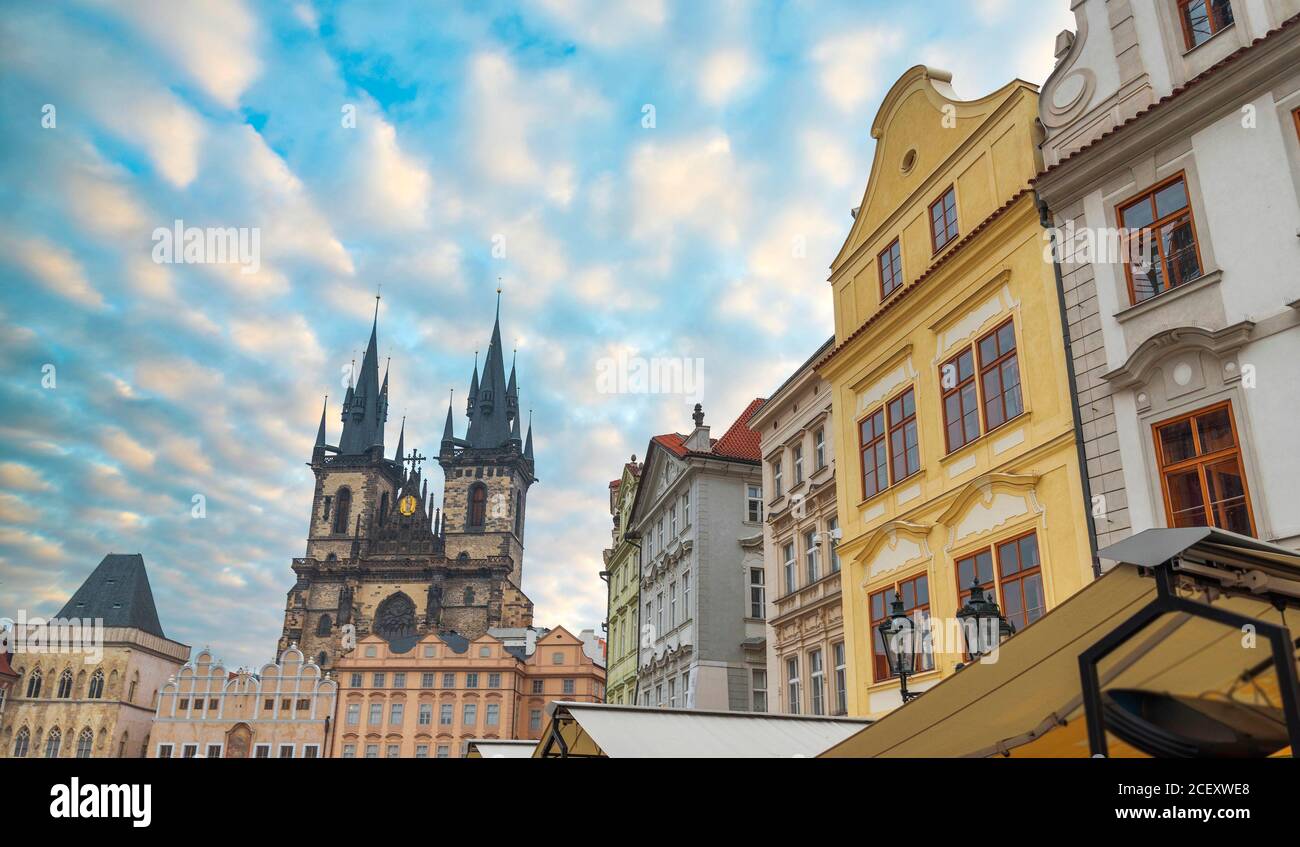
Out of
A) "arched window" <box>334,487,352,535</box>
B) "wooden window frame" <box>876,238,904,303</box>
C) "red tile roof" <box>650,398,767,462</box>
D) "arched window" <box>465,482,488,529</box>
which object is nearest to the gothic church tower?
"arched window" <box>465,482,488,529</box>

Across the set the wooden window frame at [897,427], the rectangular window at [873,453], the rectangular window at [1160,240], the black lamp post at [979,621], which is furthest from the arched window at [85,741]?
the rectangular window at [1160,240]

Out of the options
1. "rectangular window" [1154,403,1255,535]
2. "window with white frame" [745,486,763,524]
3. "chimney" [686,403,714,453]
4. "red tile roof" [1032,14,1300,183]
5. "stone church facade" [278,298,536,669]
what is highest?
"stone church facade" [278,298,536,669]

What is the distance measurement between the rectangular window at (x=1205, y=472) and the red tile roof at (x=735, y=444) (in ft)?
64.0

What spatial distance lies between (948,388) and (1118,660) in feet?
37.2

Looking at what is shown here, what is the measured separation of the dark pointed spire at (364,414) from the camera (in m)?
115

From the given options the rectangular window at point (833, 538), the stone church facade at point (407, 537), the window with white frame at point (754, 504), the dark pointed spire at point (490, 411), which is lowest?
the rectangular window at point (833, 538)

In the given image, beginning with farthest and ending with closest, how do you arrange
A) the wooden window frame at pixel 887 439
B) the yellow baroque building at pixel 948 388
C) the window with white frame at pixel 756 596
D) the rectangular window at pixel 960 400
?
the window with white frame at pixel 756 596, the wooden window frame at pixel 887 439, the rectangular window at pixel 960 400, the yellow baroque building at pixel 948 388

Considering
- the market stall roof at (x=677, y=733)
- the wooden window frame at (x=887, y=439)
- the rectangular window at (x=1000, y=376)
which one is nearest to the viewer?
the market stall roof at (x=677, y=733)

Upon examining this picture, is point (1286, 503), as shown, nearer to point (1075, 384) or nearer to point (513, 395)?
point (1075, 384)

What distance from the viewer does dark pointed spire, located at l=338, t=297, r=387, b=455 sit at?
11475 centimetres

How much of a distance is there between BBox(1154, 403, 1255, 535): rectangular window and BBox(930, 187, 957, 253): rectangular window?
6179 mm

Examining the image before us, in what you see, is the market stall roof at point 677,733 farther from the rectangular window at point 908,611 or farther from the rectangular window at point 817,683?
the rectangular window at point 817,683

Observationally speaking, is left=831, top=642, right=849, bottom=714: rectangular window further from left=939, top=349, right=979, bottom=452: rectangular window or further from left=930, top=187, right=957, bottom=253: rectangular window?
left=930, top=187, right=957, bottom=253: rectangular window
